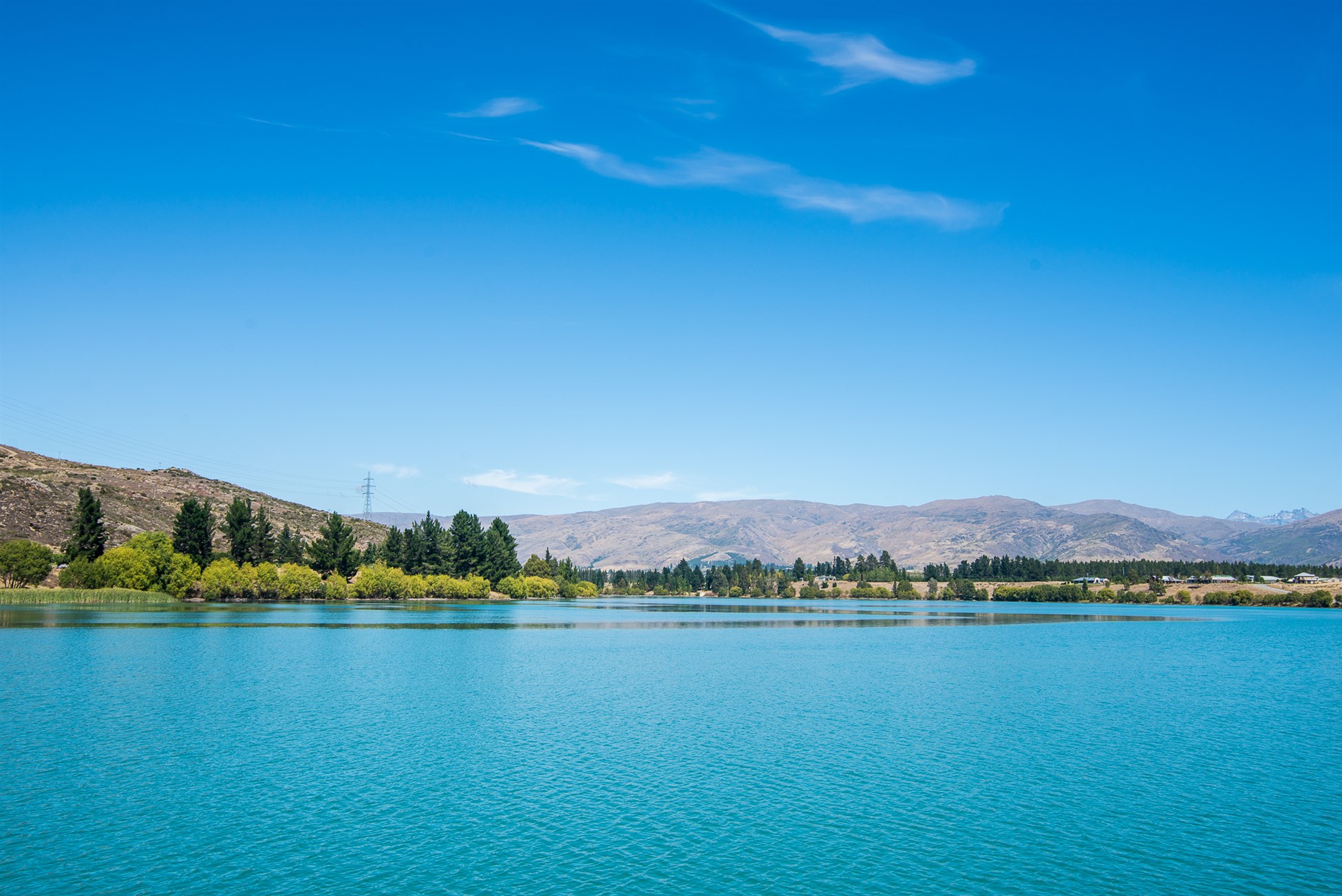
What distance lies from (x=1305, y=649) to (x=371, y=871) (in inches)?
4498

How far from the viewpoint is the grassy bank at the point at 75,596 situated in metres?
132

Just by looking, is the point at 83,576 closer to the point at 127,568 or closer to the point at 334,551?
the point at 127,568

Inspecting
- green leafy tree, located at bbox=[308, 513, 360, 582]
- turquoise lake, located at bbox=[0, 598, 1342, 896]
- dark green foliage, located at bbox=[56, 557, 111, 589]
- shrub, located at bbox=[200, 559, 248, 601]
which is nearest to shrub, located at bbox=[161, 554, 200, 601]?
shrub, located at bbox=[200, 559, 248, 601]

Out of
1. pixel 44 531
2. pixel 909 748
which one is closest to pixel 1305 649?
pixel 909 748

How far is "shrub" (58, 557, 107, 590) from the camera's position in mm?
141500

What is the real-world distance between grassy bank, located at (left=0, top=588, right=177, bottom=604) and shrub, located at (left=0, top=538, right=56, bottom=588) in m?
2.41

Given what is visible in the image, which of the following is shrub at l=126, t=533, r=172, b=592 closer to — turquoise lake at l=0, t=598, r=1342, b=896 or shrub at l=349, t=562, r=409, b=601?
shrub at l=349, t=562, r=409, b=601

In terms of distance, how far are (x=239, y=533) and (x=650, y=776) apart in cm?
16064

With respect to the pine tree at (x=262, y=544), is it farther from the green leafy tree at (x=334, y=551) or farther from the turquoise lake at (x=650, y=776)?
the turquoise lake at (x=650, y=776)

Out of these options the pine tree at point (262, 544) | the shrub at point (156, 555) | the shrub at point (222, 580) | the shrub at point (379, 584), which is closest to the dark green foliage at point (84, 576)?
the shrub at point (156, 555)

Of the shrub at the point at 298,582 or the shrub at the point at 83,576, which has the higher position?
the shrub at the point at 83,576

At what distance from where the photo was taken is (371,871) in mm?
25656

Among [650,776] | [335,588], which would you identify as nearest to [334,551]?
[335,588]

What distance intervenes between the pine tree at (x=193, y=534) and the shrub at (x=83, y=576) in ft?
62.8
